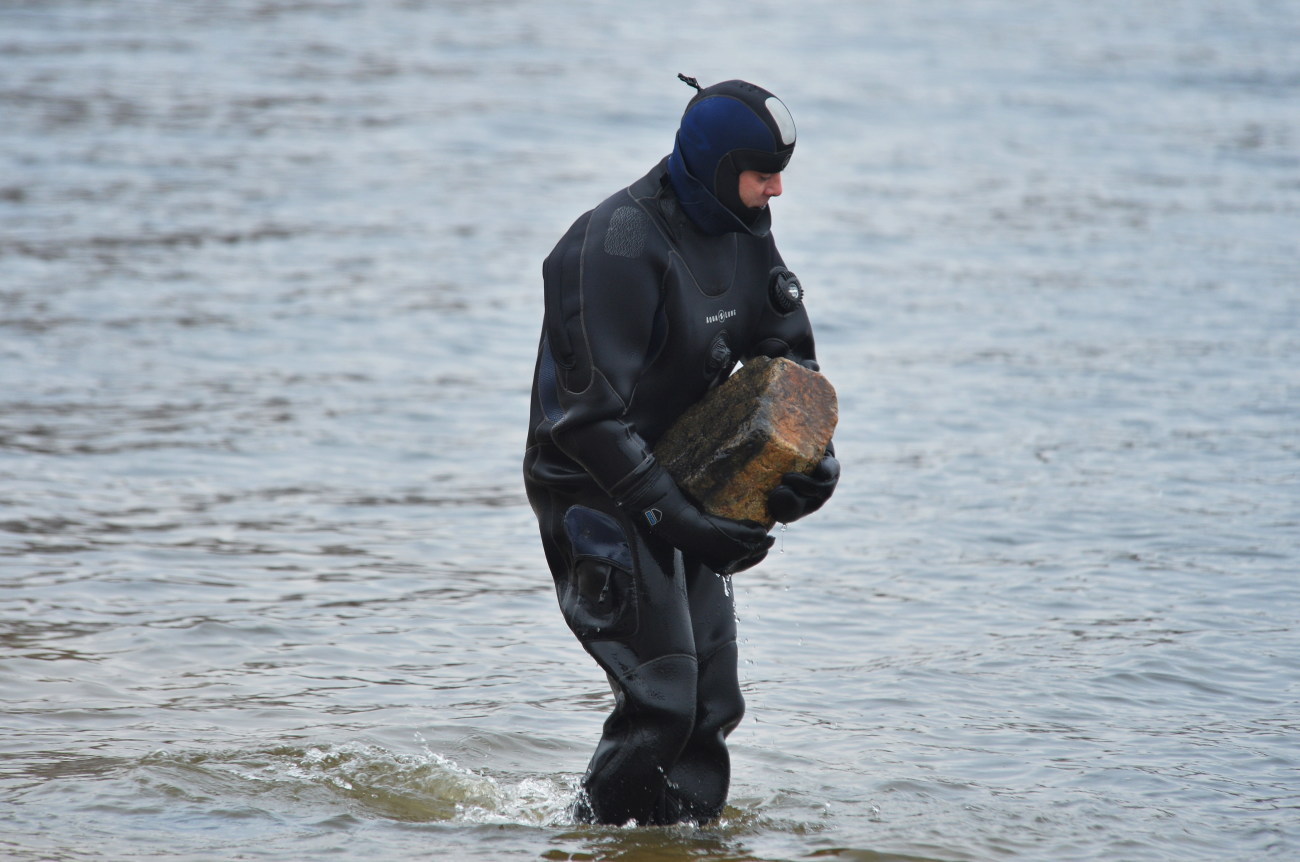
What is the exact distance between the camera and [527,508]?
8.94 m

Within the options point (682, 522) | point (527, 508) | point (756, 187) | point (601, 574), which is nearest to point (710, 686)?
point (601, 574)

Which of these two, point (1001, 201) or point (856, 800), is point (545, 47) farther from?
point (856, 800)

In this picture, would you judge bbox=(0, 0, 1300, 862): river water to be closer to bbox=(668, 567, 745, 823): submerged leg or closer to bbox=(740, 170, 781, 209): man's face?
bbox=(668, 567, 745, 823): submerged leg

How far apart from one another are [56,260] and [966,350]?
7939 millimetres

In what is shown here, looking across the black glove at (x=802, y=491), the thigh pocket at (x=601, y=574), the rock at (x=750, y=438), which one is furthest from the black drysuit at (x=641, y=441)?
the black glove at (x=802, y=491)

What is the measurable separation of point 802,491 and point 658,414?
1.55 ft

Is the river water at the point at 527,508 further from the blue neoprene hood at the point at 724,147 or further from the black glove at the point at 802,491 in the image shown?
the blue neoprene hood at the point at 724,147

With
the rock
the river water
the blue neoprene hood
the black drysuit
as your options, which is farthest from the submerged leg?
the blue neoprene hood

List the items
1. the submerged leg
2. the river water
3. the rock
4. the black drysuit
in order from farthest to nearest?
1. the river water
2. the submerged leg
3. the rock
4. the black drysuit

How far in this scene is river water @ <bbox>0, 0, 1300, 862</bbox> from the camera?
5484mm

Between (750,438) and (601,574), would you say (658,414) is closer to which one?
(750,438)

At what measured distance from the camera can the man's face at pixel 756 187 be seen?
443 centimetres

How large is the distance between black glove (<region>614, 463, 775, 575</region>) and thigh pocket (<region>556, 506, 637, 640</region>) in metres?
0.10

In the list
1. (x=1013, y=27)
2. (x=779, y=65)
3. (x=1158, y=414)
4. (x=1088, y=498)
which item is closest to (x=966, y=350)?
(x=1158, y=414)
